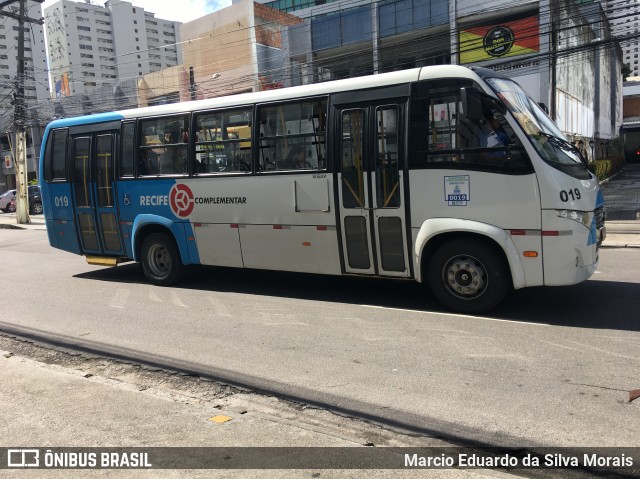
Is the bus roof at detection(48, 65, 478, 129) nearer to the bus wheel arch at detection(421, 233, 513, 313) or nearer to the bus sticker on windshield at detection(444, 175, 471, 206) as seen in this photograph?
the bus sticker on windshield at detection(444, 175, 471, 206)

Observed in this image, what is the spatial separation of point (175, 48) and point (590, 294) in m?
45.6

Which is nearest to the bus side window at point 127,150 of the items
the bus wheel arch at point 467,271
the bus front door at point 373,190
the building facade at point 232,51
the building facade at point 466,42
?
the bus front door at point 373,190

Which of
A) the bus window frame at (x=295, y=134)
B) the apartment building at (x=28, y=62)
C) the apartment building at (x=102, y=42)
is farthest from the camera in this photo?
the apartment building at (x=102, y=42)

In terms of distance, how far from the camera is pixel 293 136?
753 centimetres

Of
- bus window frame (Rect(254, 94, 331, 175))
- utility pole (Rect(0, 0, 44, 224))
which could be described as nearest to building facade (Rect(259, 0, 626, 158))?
utility pole (Rect(0, 0, 44, 224))

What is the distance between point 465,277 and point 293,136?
10.0 feet

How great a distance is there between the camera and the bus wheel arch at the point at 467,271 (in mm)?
6285

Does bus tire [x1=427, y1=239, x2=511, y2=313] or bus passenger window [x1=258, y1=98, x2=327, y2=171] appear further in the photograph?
bus passenger window [x1=258, y1=98, x2=327, y2=171]

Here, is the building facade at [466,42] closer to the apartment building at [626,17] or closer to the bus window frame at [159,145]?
the apartment building at [626,17]

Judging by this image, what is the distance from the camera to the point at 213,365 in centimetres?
525

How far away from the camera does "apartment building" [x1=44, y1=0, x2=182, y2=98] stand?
139 feet

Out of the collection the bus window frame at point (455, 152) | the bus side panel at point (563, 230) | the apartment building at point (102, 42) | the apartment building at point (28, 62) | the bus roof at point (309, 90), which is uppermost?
the apartment building at point (102, 42)

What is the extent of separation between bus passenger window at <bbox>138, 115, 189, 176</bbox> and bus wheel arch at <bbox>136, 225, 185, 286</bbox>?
1027 mm

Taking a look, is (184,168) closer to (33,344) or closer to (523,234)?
(33,344)
